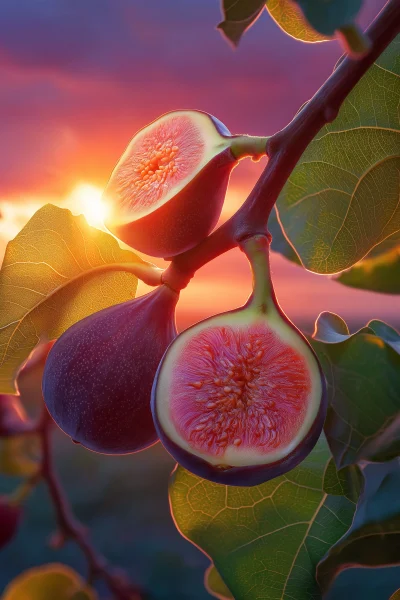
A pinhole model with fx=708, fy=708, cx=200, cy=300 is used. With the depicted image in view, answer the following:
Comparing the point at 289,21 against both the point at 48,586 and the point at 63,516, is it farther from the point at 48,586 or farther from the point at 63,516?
the point at 48,586

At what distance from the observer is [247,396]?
668mm

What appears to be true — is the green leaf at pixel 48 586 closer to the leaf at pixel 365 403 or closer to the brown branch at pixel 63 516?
the brown branch at pixel 63 516

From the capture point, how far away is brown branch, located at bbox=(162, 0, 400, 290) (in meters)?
0.55

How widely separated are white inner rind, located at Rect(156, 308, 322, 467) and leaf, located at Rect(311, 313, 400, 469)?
0.02 m

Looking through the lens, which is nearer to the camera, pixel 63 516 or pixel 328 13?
pixel 328 13

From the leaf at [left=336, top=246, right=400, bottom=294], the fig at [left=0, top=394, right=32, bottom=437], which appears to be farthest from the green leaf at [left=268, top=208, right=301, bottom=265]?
the fig at [left=0, top=394, right=32, bottom=437]

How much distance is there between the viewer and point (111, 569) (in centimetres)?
143

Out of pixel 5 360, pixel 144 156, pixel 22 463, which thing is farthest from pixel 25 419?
pixel 144 156

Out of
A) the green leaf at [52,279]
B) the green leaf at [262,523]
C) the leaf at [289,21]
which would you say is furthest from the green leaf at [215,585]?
the leaf at [289,21]

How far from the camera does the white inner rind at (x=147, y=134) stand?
0.66m

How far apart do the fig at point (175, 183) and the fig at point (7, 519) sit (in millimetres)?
965

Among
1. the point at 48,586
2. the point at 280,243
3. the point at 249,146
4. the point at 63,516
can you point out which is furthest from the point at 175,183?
the point at 48,586

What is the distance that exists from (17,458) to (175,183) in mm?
1218

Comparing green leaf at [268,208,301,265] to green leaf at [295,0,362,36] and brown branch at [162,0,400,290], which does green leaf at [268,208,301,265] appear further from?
green leaf at [295,0,362,36]
